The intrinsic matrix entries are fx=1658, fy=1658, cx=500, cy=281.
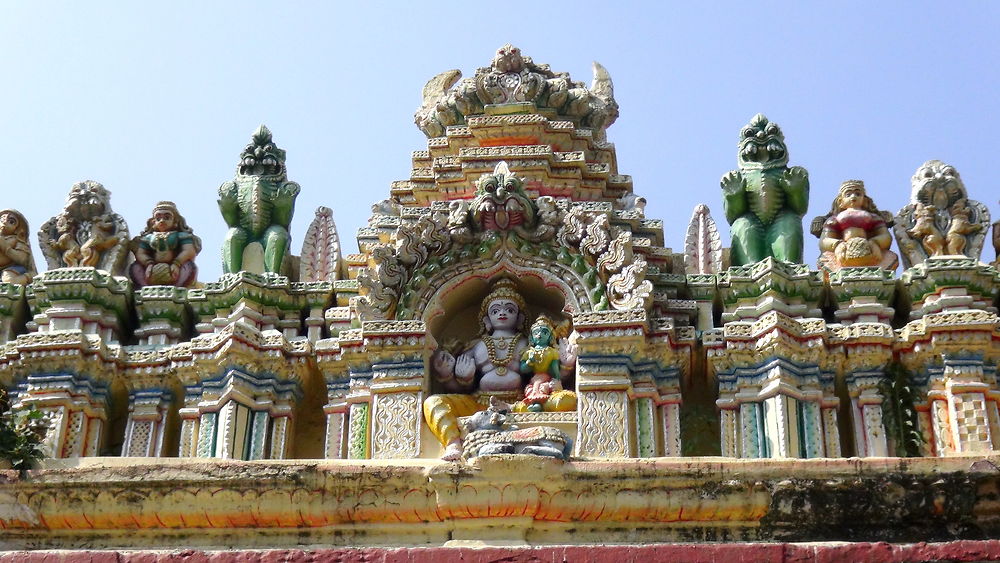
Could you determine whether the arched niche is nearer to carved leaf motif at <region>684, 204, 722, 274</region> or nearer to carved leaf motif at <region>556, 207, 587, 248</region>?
carved leaf motif at <region>556, 207, 587, 248</region>

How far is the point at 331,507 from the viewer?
1093 centimetres

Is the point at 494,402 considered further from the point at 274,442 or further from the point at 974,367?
the point at 974,367

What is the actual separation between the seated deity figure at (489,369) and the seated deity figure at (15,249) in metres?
5.01

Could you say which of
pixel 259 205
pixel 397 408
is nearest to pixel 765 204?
pixel 397 408

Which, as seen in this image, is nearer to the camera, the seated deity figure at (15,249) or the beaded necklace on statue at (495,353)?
the beaded necklace on statue at (495,353)

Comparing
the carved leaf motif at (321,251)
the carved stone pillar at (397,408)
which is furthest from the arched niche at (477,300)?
the carved leaf motif at (321,251)

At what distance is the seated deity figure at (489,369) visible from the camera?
16.5 meters

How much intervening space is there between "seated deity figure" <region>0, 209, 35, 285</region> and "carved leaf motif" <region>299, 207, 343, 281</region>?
10.2 ft

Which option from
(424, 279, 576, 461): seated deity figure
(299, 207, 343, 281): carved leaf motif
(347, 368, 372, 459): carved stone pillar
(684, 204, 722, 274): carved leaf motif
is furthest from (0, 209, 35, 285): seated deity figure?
(684, 204, 722, 274): carved leaf motif

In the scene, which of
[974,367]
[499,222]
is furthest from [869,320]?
[499,222]

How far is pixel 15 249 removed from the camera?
18891 millimetres

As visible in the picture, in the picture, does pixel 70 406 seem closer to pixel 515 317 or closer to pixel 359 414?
pixel 359 414

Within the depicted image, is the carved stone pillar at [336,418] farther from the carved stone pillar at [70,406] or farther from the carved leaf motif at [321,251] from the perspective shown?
the carved stone pillar at [70,406]

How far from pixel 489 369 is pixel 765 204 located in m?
3.72
